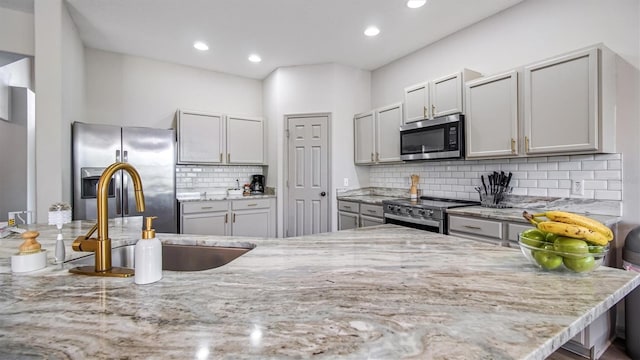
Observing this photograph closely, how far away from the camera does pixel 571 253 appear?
873 mm

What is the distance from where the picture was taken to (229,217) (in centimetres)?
405

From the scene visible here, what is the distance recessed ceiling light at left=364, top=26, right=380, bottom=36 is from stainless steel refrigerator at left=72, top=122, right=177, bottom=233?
2614 millimetres

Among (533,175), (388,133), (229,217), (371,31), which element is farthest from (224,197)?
(533,175)

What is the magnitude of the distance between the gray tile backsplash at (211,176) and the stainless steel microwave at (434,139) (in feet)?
8.29

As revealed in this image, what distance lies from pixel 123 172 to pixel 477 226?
3.63 m

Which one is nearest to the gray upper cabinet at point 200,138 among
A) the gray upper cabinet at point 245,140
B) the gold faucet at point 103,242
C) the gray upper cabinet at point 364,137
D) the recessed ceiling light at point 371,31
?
the gray upper cabinet at point 245,140

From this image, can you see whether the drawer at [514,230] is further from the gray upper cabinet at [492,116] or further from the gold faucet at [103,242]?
the gold faucet at [103,242]

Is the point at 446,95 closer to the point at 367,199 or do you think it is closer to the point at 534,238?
the point at 367,199

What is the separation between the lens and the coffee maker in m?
4.77

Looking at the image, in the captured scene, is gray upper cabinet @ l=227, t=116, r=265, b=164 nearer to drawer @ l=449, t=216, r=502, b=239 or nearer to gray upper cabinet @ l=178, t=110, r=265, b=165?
gray upper cabinet @ l=178, t=110, r=265, b=165

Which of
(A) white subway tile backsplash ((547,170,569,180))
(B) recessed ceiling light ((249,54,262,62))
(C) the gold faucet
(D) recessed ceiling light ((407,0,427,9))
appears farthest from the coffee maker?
(C) the gold faucet

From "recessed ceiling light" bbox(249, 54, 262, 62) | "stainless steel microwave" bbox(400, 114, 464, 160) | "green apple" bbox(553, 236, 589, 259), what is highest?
"recessed ceiling light" bbox(249, 54, 262, 62)

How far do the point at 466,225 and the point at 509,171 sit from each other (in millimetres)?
788

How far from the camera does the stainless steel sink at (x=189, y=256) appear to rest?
54.7 inches
